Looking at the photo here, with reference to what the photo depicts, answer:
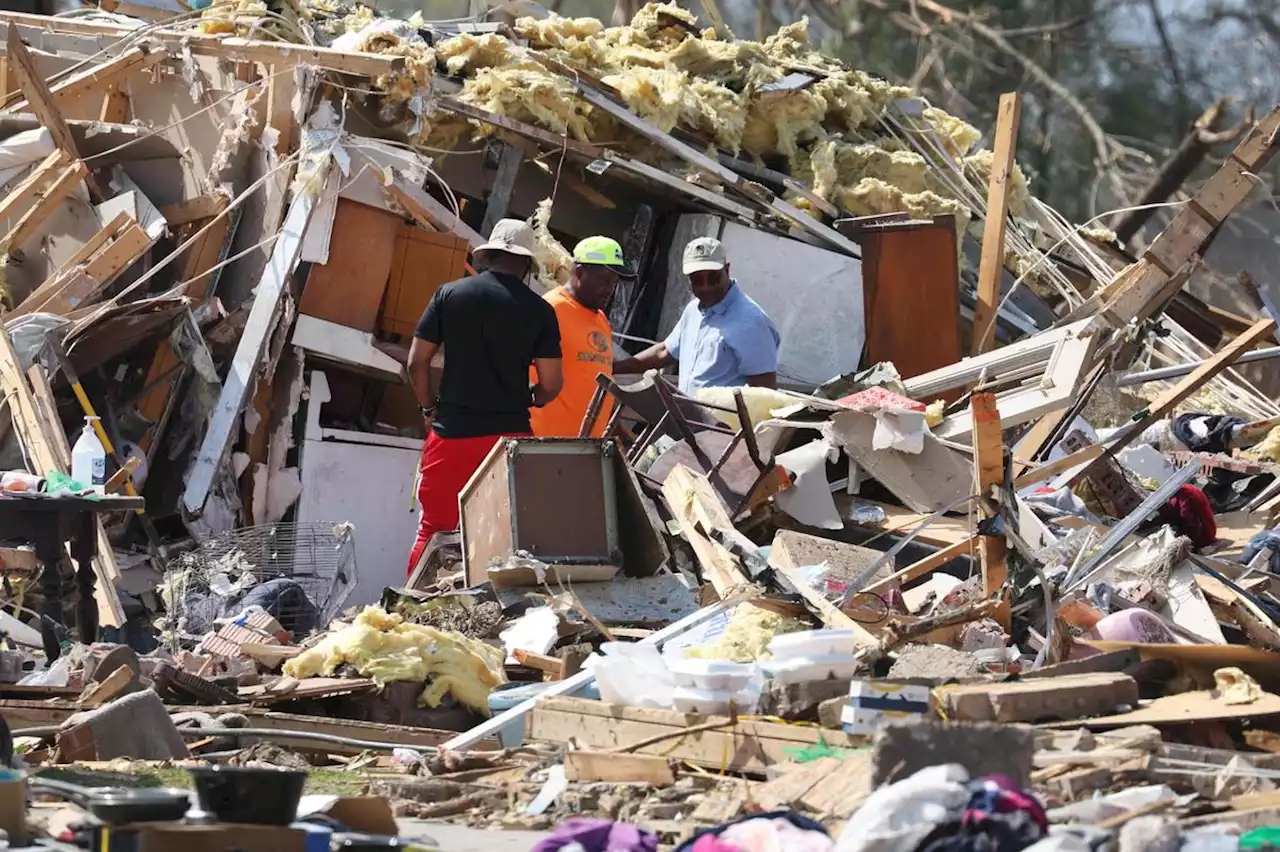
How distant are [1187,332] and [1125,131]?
36.2 feet

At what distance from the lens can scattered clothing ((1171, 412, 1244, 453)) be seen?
39.0 feet

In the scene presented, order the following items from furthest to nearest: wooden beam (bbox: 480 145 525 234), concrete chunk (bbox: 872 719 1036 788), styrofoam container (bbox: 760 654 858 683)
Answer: wooden beam (bbox: 480 145 525 234), styrofoam container (bbox: 760 654 858 683), concrete chunk (bbox: 872 719 1036 788)

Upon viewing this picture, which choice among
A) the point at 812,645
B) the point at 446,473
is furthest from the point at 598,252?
the point at 812,645

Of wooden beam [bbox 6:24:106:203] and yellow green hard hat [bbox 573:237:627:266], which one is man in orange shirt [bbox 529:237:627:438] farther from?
wooden beam [bbox 6:24:106:203]

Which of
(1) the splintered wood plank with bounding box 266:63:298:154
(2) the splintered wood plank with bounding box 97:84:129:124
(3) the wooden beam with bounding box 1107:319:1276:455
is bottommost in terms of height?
(3) the wooden beam with bounding box 1107:319:1276:455

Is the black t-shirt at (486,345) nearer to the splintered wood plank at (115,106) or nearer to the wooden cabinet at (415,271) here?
the wooden cabinet at (415,271)

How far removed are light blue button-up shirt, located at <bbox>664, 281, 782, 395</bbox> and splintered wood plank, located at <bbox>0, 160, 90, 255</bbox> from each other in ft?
12.8

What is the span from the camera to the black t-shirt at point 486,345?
8.47m

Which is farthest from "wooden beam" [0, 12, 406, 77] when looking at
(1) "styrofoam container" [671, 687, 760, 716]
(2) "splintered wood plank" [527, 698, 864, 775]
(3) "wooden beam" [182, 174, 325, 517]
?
(1) "styrofoam container" [671, 687, 760, 716]

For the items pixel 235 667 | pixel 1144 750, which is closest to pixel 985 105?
pixel 235 667

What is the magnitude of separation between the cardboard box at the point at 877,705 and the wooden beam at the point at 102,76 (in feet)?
26.6

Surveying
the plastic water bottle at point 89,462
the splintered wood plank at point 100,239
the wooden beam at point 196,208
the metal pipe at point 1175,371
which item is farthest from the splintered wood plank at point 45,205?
the metal pipe at point 1175,371

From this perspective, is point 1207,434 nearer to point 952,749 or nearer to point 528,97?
point 528,97

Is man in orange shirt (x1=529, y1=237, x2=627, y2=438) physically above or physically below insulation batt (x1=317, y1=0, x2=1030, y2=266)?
below
